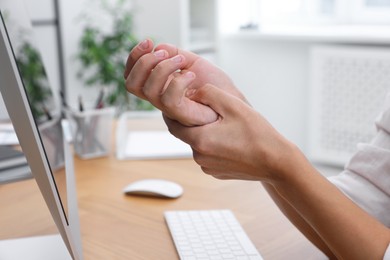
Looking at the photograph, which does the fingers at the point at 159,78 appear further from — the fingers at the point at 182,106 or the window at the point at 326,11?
the window at the point at 326,11

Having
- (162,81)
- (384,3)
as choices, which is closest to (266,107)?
(384,3)

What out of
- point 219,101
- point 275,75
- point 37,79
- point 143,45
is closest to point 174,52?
point 143,45

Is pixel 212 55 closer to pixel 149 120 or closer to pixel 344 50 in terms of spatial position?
pixel 344 50

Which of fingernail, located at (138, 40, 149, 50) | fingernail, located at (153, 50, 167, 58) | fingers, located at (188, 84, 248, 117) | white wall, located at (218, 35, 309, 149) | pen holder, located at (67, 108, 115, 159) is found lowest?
white wall, located at (218, 35, 309, 149)

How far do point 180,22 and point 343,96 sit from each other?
104 cm

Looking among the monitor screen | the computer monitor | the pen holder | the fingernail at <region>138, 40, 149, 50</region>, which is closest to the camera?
the computer monitor

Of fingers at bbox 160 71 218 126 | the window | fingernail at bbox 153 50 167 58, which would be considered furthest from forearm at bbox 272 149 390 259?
the window

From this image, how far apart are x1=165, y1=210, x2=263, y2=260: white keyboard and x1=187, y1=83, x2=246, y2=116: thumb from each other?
0.22m

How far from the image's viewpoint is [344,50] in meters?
2.89

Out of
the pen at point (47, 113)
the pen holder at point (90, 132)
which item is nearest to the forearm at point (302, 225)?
the pen at point (47, 113)

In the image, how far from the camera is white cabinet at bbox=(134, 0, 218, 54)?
3.33 metres

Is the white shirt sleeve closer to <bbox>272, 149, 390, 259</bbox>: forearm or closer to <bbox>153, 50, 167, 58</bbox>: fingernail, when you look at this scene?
<bbox>272, 149, 390, 259</bbox>: forearm

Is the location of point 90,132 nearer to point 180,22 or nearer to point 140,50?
point 140,50

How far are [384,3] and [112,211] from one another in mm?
2532
